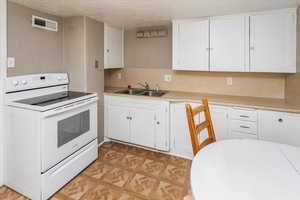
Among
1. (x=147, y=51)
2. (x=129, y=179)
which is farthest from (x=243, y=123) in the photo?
(x=147, y=51)

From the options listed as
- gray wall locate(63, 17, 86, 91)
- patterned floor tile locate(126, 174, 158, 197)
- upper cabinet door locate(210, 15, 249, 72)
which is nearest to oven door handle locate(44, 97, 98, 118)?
gray wall locate(63, 17, 86, 91)

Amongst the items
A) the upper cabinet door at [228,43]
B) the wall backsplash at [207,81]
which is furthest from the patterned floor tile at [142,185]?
the upper cabinet door at [228,43]

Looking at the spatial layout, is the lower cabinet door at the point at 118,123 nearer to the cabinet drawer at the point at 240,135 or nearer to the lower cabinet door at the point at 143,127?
the lower cabinet door at the point at 143,127

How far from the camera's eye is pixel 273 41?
2.28 m

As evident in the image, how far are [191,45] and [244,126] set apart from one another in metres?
1.33

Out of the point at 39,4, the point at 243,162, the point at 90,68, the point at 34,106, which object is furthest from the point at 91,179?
the point at 39,4

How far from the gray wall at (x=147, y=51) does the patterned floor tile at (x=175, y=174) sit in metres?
1.72

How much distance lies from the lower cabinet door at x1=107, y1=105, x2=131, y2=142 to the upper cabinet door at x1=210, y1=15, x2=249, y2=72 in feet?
4.97

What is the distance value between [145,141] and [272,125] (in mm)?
1698

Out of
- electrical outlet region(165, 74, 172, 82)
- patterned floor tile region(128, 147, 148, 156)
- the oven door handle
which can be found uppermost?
electrical outlet region(165, 74, 172, 82)

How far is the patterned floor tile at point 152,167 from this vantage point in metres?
2.34

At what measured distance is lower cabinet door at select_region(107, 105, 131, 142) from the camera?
9.71ft

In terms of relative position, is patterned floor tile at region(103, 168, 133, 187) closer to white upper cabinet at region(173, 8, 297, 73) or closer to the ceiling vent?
white upper cabinet at region(173, 8, 297, 73)

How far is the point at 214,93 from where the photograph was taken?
296 cm
